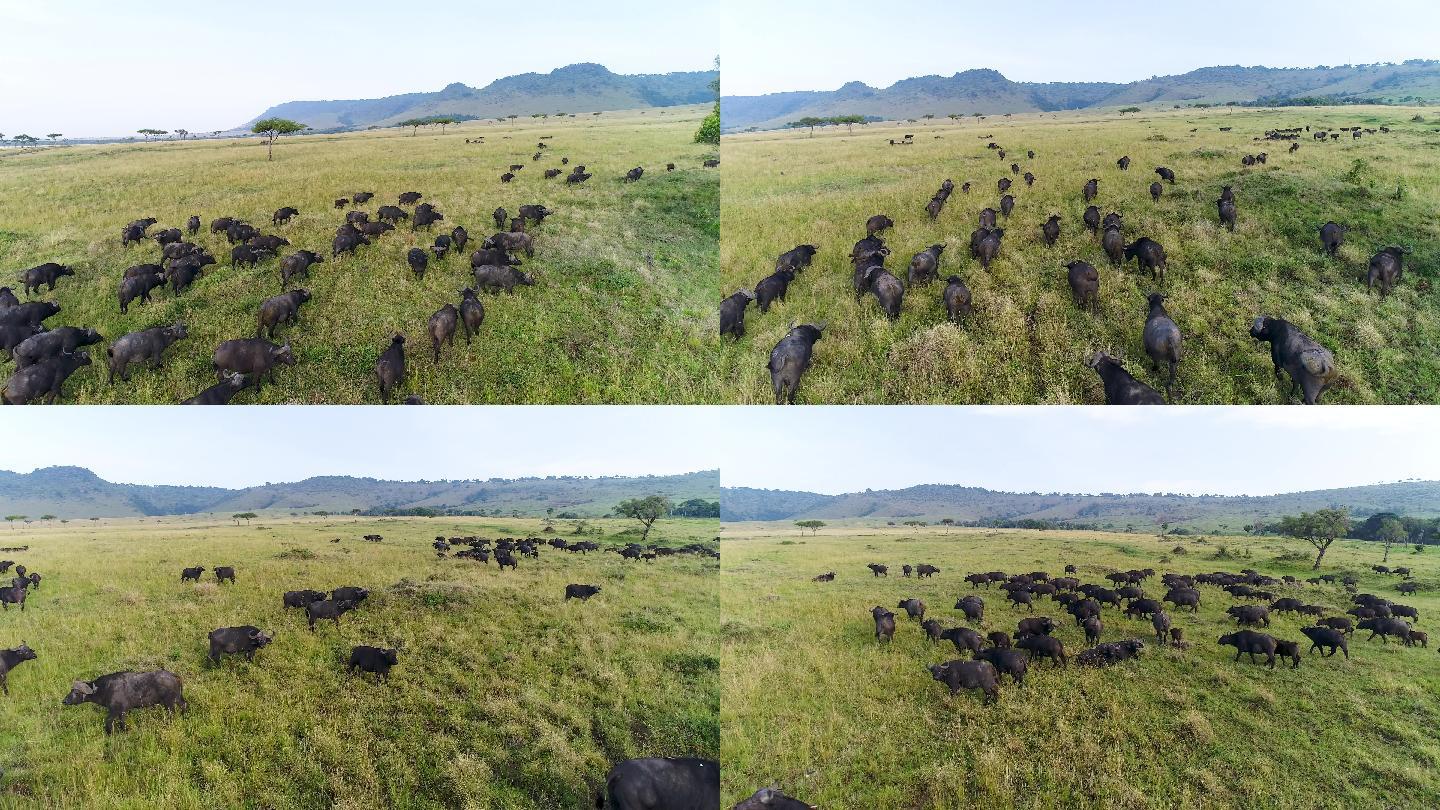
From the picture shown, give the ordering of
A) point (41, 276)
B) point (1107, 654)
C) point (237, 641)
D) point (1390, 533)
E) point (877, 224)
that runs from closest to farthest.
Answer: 1. point (237, 641)
2. point (1107, 654)
3. point (41, 276)
4. point (877, 224)
5. point (1390, 533)

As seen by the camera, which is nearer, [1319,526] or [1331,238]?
[1331,238]

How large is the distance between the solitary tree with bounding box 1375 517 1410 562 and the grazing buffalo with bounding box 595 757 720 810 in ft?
68.8

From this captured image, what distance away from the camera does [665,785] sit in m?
7.06

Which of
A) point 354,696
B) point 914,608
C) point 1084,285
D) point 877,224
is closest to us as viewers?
point 354,696

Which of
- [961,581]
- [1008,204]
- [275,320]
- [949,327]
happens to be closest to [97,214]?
[275,320]

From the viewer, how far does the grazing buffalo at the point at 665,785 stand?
274 inches

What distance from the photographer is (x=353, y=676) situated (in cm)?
862

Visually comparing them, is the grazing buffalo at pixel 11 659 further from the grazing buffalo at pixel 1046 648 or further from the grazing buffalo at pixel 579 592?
the grazing buffalo at pixel 1046 648

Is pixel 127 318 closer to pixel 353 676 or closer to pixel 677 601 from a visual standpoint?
pixel 353 676

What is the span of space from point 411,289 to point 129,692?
27.0 ft

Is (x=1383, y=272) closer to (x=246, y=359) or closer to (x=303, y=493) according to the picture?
(x=246, y=359)

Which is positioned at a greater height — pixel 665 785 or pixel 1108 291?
pixel 1108 291

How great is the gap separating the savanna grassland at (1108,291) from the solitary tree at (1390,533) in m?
8.77

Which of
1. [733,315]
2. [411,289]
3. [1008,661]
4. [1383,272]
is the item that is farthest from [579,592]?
[1383,272]
